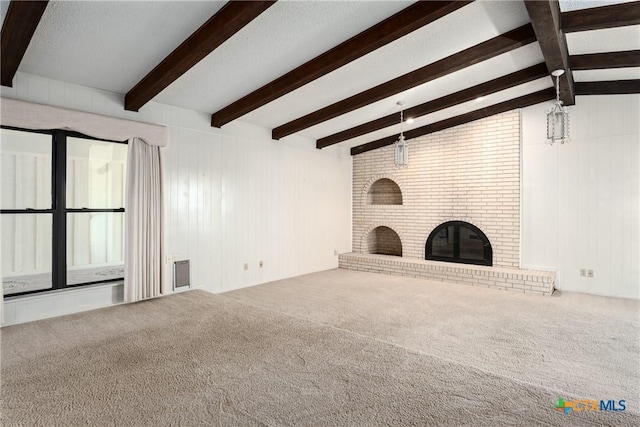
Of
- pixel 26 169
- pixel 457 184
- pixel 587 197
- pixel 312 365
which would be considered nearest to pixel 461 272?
→ pixel 457 184

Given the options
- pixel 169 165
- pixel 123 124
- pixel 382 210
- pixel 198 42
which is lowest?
pixel 382 210

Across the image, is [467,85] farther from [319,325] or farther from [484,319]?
[319,325]

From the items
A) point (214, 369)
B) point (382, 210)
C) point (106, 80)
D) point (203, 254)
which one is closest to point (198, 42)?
point (106, 80)

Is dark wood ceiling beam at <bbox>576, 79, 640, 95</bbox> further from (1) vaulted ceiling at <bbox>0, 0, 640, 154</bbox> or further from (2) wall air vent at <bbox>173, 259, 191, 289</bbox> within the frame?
(2) wall air vent at <bbox>173, 259, 191, 289</bbox>

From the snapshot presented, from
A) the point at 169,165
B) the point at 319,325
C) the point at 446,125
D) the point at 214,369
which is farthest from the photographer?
the point at 446,125

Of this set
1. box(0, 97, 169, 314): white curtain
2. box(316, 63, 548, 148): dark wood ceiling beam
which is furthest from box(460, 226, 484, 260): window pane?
box(0, 97, 169, 314): white curtain

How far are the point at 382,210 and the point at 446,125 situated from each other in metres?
2.02

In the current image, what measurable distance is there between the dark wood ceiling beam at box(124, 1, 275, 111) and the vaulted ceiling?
0.04 ft

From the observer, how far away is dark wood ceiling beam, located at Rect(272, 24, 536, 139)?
3.37 metres

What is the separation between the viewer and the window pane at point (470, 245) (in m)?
5.89

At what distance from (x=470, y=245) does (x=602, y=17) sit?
3.75m

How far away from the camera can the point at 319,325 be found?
324 cm

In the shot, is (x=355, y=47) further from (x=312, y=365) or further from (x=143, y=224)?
(x=143, y=224)

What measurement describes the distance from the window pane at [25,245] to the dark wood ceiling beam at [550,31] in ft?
21.8
